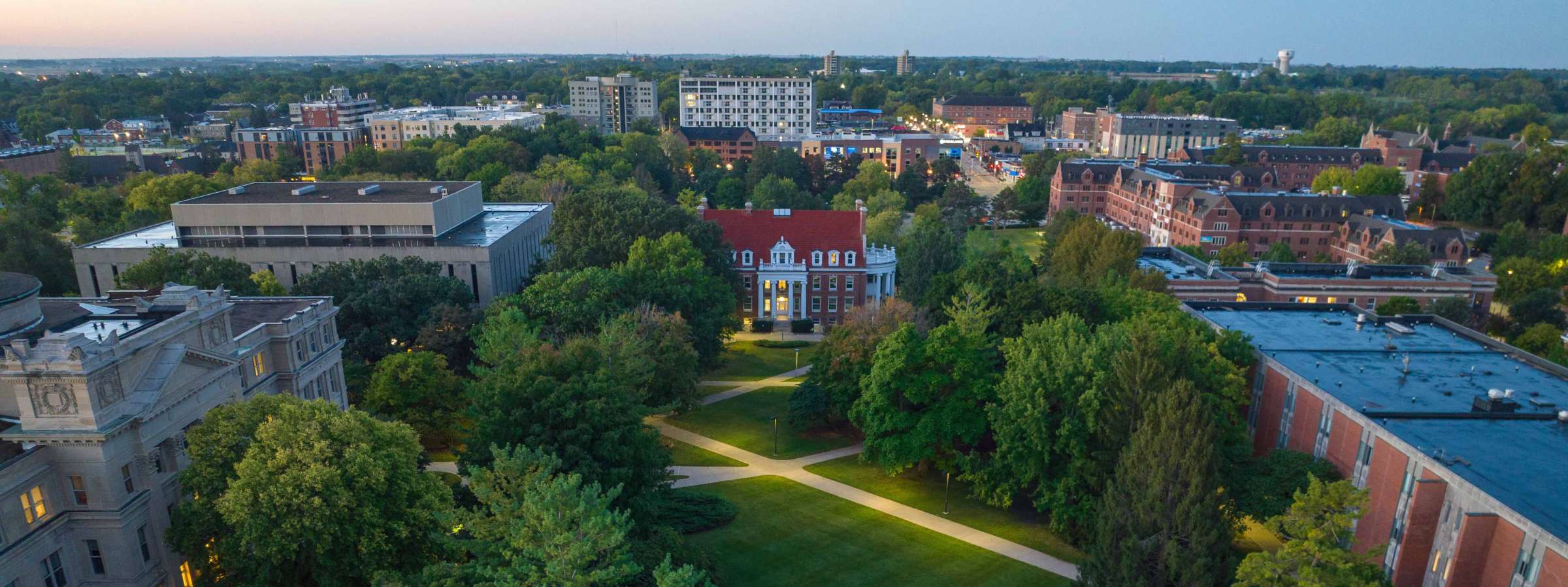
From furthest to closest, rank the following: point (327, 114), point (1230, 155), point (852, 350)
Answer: point (327, 114)
point (1230, 155)
point (852, 350)

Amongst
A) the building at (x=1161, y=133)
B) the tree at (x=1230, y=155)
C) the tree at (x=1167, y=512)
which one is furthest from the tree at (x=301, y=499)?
the building at (x=1161, y=133)

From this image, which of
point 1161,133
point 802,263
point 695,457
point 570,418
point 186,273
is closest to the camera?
point 570,418

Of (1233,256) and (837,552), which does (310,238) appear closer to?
(837,552)

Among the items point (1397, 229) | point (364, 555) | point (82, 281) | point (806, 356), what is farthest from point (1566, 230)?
point (82, 281)

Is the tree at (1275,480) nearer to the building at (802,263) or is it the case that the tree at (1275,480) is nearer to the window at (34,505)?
the building at (802,263)

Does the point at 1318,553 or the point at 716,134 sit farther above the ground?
the point at 716,134

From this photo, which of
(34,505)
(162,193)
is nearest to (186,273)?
(34,505)
